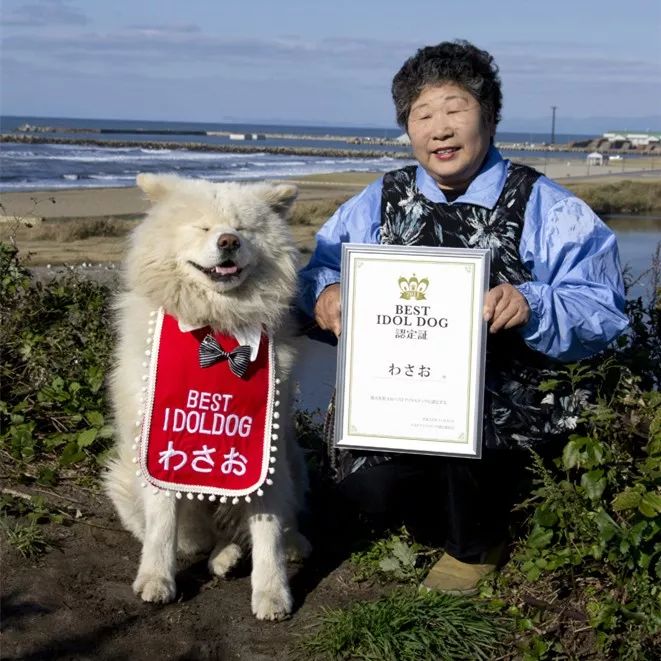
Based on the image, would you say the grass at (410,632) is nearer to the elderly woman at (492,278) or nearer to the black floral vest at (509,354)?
the elderly woman at (492,278)

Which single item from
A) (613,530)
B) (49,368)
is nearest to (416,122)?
(613,530)

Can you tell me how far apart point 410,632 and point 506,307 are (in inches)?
46.0

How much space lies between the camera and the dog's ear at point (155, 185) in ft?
10.9

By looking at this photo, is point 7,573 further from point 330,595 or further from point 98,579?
point 330,595

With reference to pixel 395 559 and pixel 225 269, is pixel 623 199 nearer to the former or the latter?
pixel 395 559

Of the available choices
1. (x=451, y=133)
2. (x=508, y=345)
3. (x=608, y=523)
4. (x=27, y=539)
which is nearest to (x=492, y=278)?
(x=508, y=345)

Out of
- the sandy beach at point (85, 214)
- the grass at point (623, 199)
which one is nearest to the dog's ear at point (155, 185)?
the sandy beach at point (85, 214)

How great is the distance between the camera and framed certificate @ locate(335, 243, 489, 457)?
10.2ft

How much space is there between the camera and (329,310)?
3.36 meters

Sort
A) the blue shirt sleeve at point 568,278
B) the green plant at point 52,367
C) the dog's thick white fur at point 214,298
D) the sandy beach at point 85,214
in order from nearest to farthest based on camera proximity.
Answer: the blue shirt sleeve at point 568,278
the dog's thick white fur at point 214,298
the green plant at point 52,367
the sandy beach at point 85,214

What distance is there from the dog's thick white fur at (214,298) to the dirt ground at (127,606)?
0.09m

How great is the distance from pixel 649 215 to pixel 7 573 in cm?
1732

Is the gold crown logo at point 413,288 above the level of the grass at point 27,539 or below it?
above

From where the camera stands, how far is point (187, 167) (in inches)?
1692
